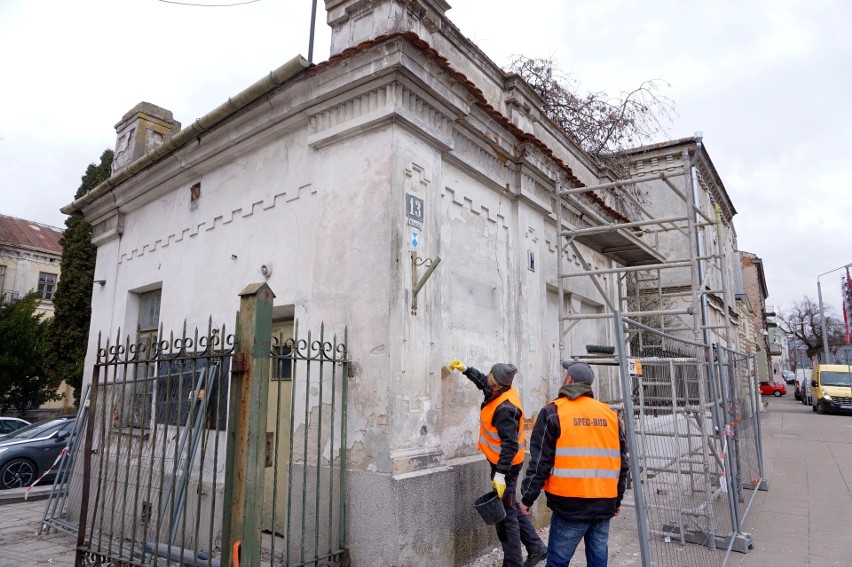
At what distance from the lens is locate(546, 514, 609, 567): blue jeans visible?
359cm

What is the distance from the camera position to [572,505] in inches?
140

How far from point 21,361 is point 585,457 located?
22457 mm

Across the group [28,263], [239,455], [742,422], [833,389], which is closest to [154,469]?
[239,455]

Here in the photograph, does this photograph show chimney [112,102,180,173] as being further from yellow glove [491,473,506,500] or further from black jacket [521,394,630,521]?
black jacket [521,394,630,521]

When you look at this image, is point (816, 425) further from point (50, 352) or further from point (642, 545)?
point (50, 352)

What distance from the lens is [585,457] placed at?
3539 millimetres

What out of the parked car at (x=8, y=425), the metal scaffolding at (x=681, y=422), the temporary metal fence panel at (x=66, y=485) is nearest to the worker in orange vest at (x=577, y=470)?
the metal scaffolding at (x=681, y=422)

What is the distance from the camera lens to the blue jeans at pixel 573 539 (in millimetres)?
3588

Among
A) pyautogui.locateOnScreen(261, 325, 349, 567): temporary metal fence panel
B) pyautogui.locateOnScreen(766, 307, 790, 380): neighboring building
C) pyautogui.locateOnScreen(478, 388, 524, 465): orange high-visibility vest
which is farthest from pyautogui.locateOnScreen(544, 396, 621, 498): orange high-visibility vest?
pyautogui.locateOnScreen(766, 307, 790, 380): neighboring building

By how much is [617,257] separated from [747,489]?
14.0 ft

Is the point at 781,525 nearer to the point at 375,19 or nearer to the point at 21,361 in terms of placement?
the point at 375,19

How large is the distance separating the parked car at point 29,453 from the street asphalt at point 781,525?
129cm

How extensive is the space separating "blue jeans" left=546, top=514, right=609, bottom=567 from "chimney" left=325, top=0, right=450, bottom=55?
14.5 ft

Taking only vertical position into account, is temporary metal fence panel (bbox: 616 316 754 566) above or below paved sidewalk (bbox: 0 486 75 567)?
above
